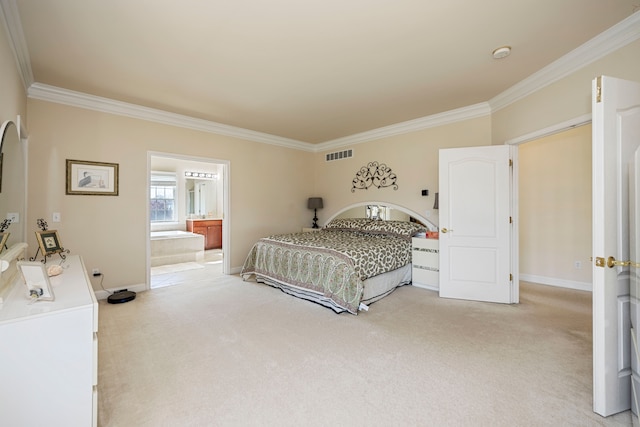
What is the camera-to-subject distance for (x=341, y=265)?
3.37m

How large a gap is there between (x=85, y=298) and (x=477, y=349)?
2777 mm

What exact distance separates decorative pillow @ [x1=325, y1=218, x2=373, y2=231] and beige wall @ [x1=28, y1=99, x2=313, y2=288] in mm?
1599

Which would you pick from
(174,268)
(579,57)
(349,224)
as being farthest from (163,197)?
(579,57)

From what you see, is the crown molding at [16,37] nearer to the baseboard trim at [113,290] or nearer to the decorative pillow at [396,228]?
the baseboard trim at [113,290]

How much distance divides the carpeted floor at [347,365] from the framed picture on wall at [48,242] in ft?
3.03

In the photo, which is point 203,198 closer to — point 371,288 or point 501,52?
point 371,288

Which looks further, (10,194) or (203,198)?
(203,198)

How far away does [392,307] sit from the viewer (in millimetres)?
3422

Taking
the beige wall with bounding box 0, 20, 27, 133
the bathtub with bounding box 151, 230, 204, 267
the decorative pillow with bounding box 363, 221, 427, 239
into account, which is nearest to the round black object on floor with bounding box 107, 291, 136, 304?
the beige wall with bounding box 0, 20, 27, 133

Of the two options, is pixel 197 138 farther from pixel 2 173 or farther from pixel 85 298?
pixel 85 298

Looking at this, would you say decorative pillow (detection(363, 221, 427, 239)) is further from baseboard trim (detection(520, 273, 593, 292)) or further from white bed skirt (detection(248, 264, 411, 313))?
baseboard trim (detection(520, 273, 593, 292))

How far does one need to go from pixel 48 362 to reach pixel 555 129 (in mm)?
4319

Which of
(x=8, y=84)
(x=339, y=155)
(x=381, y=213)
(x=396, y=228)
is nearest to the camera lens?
(x=8, y=84)

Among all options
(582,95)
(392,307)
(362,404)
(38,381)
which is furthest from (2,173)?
(582,95)
